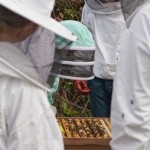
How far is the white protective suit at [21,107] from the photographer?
4.62ft

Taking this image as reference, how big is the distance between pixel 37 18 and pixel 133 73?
66cm

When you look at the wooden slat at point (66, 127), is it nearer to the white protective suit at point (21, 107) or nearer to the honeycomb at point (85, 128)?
the honeycomb at point (85, 128)

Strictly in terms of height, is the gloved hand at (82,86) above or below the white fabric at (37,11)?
below

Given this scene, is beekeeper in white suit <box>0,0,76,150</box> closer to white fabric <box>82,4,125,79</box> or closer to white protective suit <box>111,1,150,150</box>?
white protective suit <box>111,1,150,150</box>

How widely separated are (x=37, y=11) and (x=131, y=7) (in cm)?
87

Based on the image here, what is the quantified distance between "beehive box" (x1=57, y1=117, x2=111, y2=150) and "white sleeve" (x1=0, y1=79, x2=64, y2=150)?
1363mm

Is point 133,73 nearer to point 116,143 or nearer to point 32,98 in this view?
point 116,143

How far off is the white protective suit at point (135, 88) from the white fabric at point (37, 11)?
1.69ft

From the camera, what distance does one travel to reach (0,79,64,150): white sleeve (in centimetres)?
141

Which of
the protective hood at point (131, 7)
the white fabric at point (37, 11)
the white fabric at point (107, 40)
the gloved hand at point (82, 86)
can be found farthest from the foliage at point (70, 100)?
the white fabric at point (37, 11)

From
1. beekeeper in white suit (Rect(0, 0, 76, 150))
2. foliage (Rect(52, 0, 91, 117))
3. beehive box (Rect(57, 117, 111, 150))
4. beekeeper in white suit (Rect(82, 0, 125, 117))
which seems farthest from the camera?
foliage (Rect(52, 0, 91, 117))

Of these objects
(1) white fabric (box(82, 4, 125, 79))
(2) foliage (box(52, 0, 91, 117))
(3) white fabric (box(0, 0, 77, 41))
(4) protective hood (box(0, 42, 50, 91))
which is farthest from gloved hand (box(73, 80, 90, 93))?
(3) white fabric (box(0, 0, 77, 41))

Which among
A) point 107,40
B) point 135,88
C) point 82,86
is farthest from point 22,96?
point 82,86

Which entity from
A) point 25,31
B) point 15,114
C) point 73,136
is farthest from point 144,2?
point 73,136
